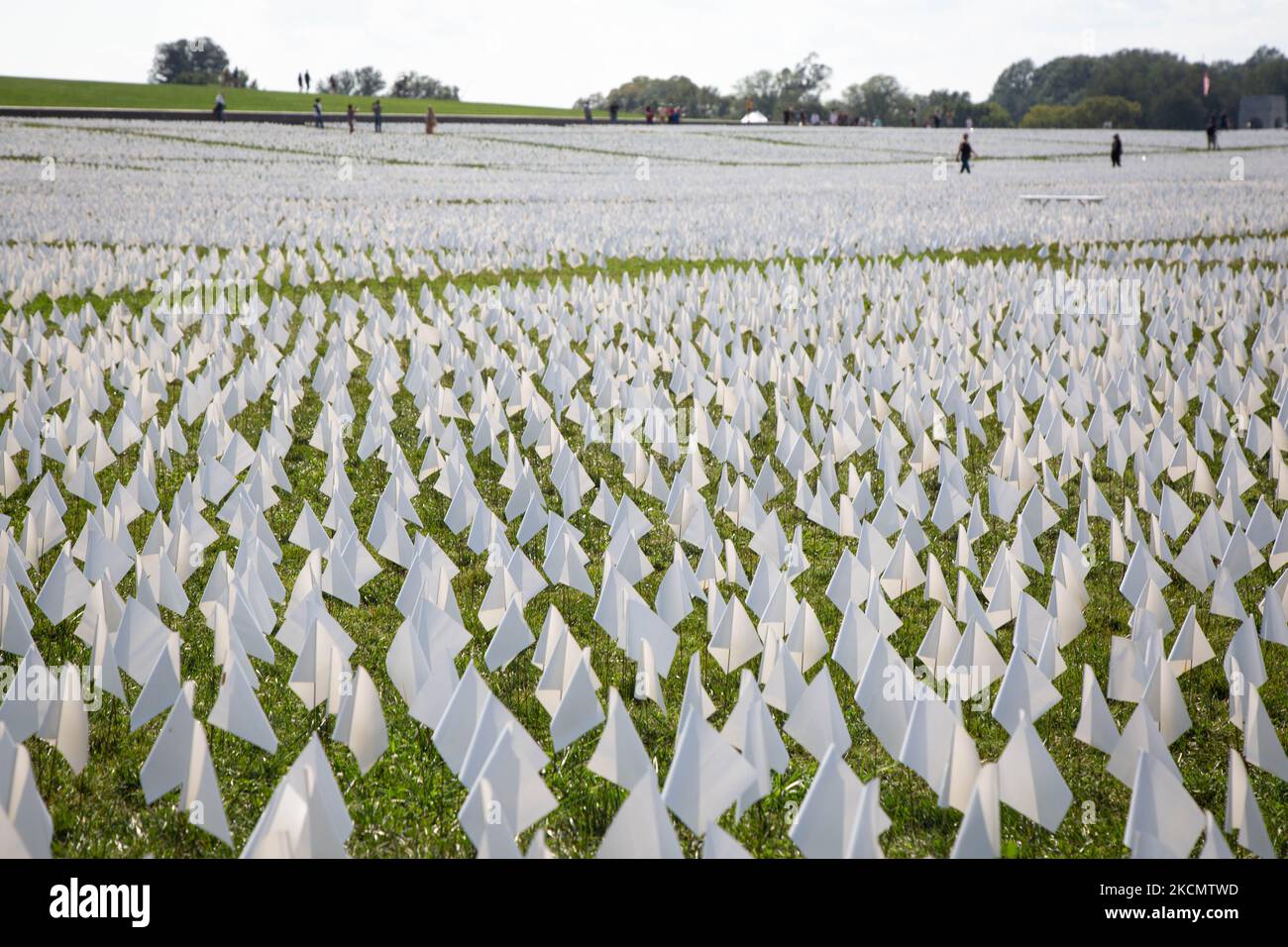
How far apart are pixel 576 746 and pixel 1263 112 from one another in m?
75.4

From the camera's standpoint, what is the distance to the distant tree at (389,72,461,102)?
9369 cm

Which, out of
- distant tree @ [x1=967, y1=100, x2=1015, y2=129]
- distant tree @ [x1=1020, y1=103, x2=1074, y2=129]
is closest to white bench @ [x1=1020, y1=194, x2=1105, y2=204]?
distant tree @ [x1=1020, y1=103, x2=1074, y2=129]

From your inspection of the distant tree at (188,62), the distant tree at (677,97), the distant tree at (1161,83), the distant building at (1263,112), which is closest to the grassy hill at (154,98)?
the distant tree at (188,62)

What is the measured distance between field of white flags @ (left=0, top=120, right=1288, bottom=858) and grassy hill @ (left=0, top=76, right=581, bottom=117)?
171 ft

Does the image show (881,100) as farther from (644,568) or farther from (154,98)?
(644,568)

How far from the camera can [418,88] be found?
94.1 m

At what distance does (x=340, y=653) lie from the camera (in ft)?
11.5

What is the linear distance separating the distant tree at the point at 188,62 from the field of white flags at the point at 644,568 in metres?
77.7

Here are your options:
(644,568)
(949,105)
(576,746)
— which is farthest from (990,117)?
(576,746)

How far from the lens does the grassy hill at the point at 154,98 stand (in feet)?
183
